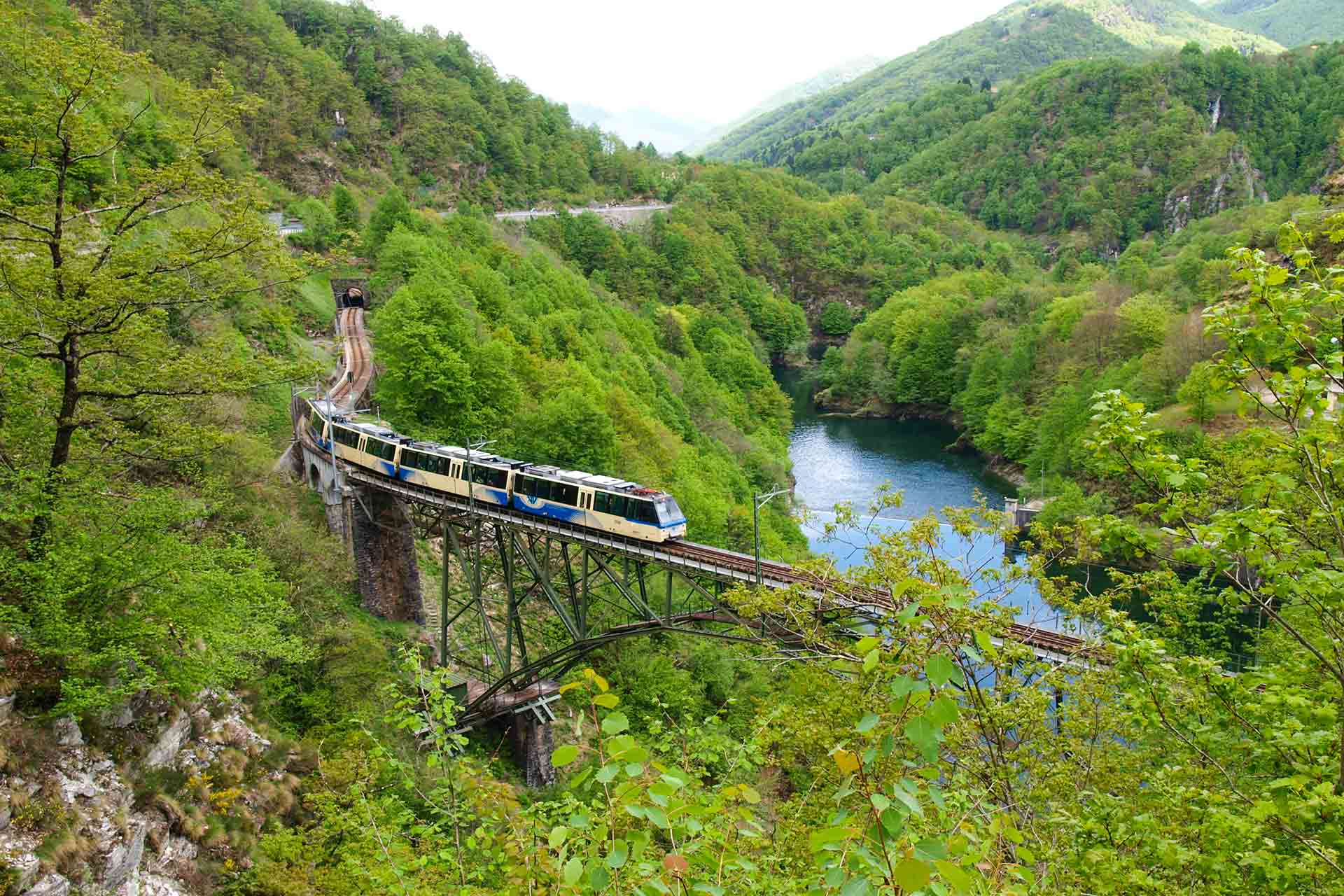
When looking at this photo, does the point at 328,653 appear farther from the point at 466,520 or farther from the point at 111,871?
the point at 111,871

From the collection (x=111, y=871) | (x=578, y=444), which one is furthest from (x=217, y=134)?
(x=578, y=444)

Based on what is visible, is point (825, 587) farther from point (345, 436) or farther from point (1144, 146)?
point (1144, 146)

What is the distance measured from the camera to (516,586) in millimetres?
34406

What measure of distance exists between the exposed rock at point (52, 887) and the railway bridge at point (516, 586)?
11.5 meters

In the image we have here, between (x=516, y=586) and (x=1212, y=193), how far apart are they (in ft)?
483

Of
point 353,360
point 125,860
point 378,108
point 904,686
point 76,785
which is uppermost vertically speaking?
point 378,108

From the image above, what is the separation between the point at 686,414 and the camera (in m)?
57.9

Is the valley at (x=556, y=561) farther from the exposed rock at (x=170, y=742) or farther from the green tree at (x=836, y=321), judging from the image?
the green tree at (x=836, y=321)

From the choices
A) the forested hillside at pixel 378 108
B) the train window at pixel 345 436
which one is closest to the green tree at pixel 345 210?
the forested hillside at pixel 378 108

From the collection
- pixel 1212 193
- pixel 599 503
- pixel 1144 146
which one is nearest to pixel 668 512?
pixel 599 503

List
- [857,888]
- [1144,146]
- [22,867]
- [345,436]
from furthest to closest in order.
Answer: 1. [1144,146]
2. [345,436]
3. [22,867]
4. [857,888]

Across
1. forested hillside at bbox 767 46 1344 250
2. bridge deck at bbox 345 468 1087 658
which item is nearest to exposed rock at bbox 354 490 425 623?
bridge deck at bbox 345 468 1087 658

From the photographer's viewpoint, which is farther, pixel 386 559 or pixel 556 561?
pixel 556 561

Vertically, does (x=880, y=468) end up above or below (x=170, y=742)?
below
